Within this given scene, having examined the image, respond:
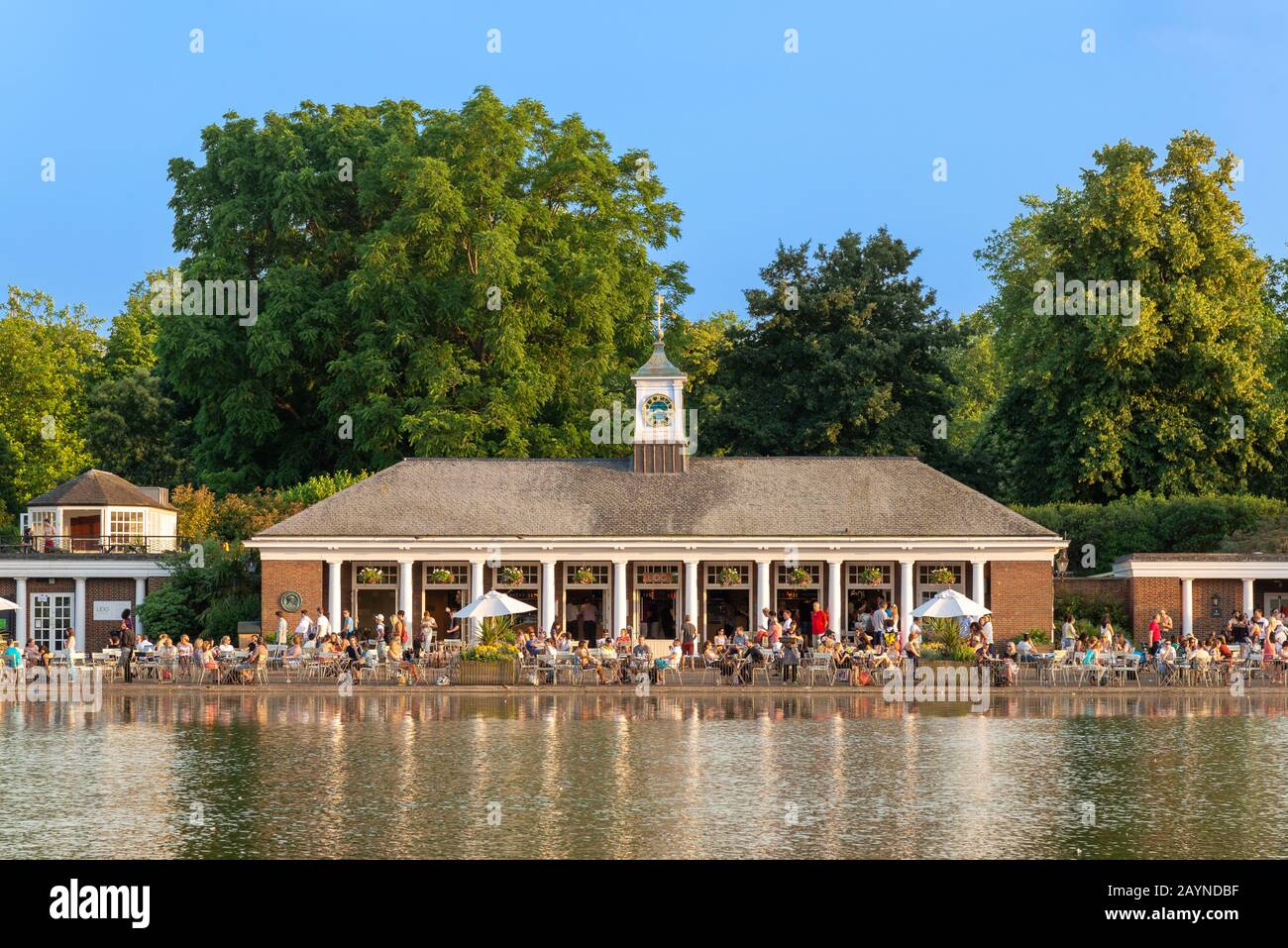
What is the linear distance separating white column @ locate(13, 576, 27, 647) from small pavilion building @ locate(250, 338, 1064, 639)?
1028 centimetres

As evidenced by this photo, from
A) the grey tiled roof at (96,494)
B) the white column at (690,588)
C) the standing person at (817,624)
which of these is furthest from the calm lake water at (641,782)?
the grey tiled roof at (96,494)

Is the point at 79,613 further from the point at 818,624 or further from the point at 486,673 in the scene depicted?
the point at 818,624

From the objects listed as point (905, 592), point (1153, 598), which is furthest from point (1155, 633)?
point (905, 592)

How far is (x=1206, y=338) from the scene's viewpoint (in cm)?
5928

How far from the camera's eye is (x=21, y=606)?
177 ft

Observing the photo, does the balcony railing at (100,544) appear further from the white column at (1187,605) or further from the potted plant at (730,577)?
the white column at (1187,605)

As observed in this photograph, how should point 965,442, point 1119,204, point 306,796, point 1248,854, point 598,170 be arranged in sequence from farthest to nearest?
point 965,442
point 598,170
point 1119,204
point 306,796
point 1248,854

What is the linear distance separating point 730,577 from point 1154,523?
1425 cm

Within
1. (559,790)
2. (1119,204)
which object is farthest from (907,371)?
(559,790)

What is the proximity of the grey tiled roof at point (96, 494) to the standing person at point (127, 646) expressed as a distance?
4711 millimetres

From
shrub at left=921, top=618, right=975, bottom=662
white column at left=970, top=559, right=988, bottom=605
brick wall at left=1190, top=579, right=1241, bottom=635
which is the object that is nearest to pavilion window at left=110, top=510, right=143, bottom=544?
shrub at left=921, top=618, right=975, bottom=662

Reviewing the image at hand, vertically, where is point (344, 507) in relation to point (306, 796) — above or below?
→ above
